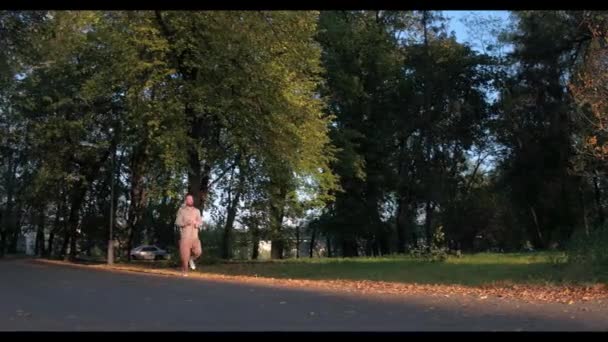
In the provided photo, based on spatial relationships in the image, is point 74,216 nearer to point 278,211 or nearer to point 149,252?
point 278,211

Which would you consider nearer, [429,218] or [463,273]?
[463,273]

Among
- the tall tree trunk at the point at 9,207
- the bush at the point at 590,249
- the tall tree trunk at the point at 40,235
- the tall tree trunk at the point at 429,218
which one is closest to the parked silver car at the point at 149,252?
→ the tall tree trunk at the point at 40,235

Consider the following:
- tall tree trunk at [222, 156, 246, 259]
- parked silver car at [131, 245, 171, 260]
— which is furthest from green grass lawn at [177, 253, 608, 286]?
parked silver car at [131, 245, 171, 260]

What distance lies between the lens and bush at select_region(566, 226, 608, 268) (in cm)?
1454

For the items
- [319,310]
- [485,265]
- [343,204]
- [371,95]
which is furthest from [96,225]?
[319,310]

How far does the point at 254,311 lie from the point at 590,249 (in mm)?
9059

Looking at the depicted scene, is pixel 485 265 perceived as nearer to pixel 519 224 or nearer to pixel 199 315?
pixel 199 315

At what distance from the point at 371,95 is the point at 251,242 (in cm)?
1438

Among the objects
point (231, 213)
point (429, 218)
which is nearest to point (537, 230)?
point (429, 218)

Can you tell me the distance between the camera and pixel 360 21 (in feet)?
140

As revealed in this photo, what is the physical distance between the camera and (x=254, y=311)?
9414 mm

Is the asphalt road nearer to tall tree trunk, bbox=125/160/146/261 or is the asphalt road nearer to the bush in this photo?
the bush

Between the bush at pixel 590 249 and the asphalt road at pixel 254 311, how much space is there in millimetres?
4559

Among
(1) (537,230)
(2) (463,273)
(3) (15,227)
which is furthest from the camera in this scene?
(3) (15,227)
